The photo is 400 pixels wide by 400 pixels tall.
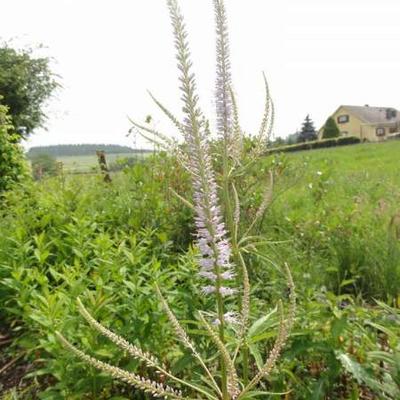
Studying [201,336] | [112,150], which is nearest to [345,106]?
[112,150]

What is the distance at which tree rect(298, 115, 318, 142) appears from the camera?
52.9m

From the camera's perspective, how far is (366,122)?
236 ft

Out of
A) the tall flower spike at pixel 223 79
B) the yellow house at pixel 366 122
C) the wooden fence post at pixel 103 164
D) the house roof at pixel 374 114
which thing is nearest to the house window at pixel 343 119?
the yellow house at pixel 366 122

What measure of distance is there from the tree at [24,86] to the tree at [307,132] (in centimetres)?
3193

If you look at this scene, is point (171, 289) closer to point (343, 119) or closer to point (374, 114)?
point (343, 119)

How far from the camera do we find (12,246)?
358cm

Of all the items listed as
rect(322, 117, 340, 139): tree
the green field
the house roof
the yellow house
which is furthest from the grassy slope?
the house roof

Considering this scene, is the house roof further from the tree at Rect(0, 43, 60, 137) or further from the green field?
the green field

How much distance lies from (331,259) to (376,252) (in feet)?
1.44

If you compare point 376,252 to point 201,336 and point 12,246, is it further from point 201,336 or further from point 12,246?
point 12,246

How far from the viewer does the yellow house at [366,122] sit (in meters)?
70.9

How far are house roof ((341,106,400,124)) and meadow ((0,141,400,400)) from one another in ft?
237

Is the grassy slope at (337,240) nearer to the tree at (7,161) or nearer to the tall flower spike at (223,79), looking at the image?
the tall flower spike at (223,79)

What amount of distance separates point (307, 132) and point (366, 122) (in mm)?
18725
